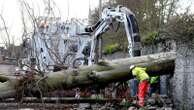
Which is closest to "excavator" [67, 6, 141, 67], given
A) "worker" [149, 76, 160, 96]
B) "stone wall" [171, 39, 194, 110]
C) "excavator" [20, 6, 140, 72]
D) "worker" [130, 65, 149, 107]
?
"excavator" [20, 6, 140, 72]

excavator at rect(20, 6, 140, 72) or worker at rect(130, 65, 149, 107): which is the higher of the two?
excavator at rect(20, 6, 140, 72)

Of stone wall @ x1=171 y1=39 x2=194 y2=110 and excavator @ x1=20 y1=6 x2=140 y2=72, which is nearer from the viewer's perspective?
stone wall @ x1=171 y1=39 x2=194 y2=110

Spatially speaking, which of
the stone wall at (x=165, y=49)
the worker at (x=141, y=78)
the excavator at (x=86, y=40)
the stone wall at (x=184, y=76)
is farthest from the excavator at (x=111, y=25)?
the stone wall at (x=184, y=76)

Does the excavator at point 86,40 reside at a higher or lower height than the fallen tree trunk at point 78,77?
higher

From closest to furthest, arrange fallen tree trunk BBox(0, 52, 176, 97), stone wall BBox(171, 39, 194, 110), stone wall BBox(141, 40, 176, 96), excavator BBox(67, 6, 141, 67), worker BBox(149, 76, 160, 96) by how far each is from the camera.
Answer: fallen tree trunk BBox(0, 52, 176, 97) < stone wall BBox(171, 39, 194, 110) < stone wall BBox(141, 40, 176, 96) < worker BBox(149, 76, 160, 96) < excavator BBox(67, 6, 141, 67)

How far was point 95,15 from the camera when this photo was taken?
25.9m

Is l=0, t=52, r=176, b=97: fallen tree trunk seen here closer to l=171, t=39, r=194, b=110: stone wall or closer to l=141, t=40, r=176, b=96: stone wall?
l=171, t=39, r=194, b=110: stone wall

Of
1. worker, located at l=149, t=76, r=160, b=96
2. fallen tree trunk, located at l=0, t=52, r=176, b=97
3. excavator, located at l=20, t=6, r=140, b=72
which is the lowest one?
worker, located at l=149, t=76, r=160, b=96

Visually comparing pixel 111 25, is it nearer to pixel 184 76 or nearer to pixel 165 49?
pixel 165 49

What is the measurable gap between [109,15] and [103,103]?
4039 millimetres

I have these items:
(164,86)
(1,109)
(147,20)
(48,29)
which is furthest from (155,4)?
(1,109)

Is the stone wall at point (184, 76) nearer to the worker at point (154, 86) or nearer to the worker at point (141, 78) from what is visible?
the worker at point (141, 78)

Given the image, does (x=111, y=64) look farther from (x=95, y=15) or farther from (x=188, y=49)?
(x=95, y=15)

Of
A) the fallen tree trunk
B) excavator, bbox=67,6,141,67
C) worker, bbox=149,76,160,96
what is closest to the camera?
the fallen tree trunk
